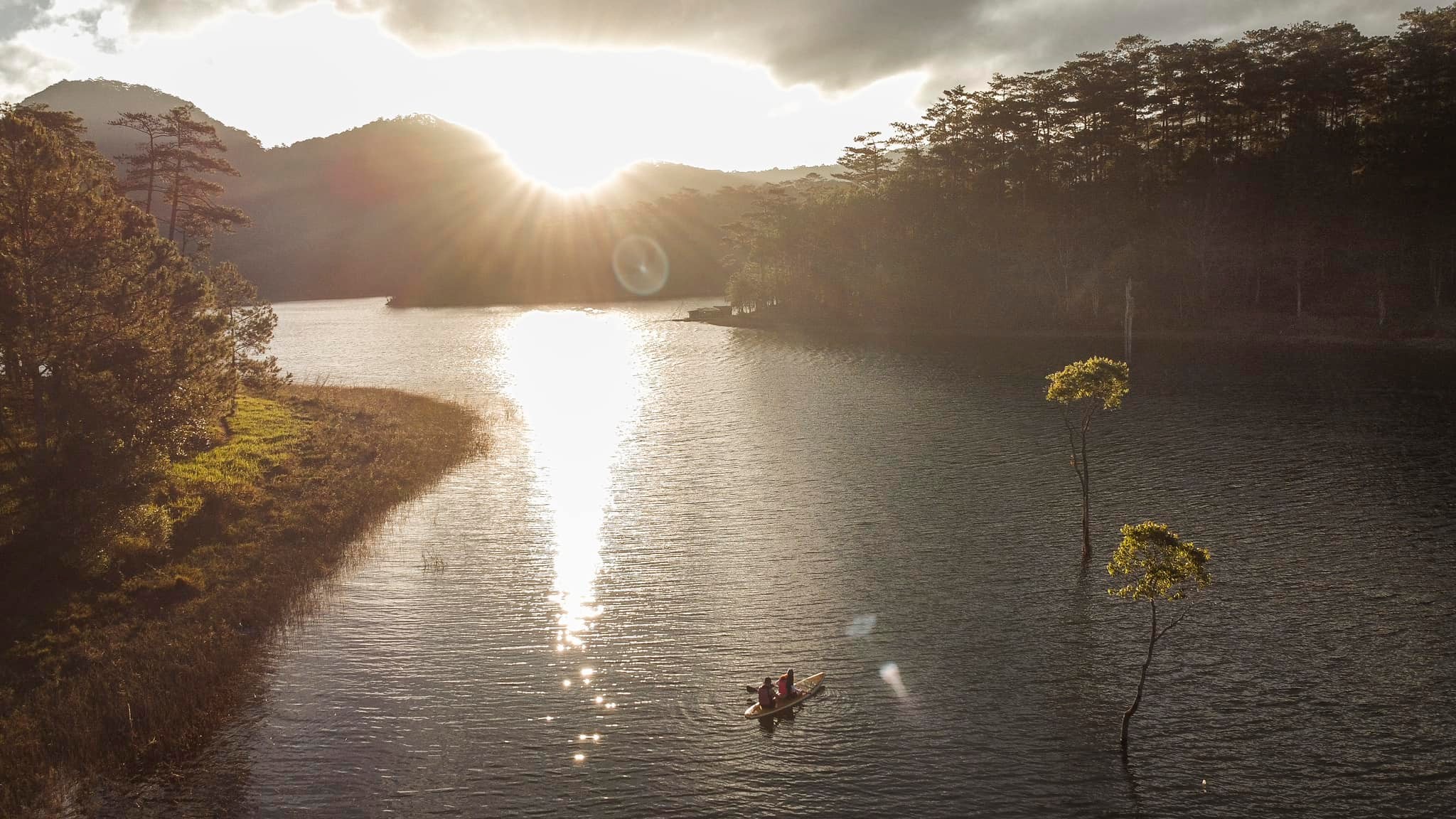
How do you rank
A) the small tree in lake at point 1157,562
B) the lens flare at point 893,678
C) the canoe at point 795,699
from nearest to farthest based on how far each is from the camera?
the small tree in lake at point 1157,562 → the canoe at point 795,699 → the lens flare at point 893,678

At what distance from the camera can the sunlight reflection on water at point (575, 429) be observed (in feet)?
122

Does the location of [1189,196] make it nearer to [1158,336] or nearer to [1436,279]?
[1158,336]

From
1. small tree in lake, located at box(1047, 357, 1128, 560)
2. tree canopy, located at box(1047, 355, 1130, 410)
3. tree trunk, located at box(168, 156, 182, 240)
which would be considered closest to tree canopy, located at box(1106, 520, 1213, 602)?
small tree in lake, located at box(1047, 357, 1128, 560)

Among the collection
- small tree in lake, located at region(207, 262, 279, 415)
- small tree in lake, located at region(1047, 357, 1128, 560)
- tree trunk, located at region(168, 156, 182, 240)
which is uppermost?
tree trunk, located at region(168, 156, 182, 240)

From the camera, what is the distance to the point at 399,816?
21016 millimetres

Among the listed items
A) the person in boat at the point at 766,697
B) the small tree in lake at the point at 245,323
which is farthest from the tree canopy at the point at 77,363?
the person in boat at the point at 766,697

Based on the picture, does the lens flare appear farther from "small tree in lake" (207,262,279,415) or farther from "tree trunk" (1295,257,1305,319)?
"tree trunk" (1295,257,1305,319)

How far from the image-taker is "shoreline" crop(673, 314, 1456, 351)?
3748 inches

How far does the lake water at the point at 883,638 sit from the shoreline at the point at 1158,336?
36.5 metres

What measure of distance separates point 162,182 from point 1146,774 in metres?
84.9

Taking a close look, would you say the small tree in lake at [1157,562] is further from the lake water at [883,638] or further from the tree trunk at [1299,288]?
the tree trunk at [1299,288]

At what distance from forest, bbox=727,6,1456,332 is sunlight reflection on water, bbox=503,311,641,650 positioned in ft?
163

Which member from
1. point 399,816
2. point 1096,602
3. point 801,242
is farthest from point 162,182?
point 801,242

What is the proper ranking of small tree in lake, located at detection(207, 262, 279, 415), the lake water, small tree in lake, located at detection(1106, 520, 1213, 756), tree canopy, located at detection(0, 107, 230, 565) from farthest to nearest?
small tree in lake, located at detection(207, 262, 279, 415) → tree canopy, located at detection(0, 107, 230, 565) → small tree in lake, located at detection(1106, 520, 1213, 756) → the lake water
